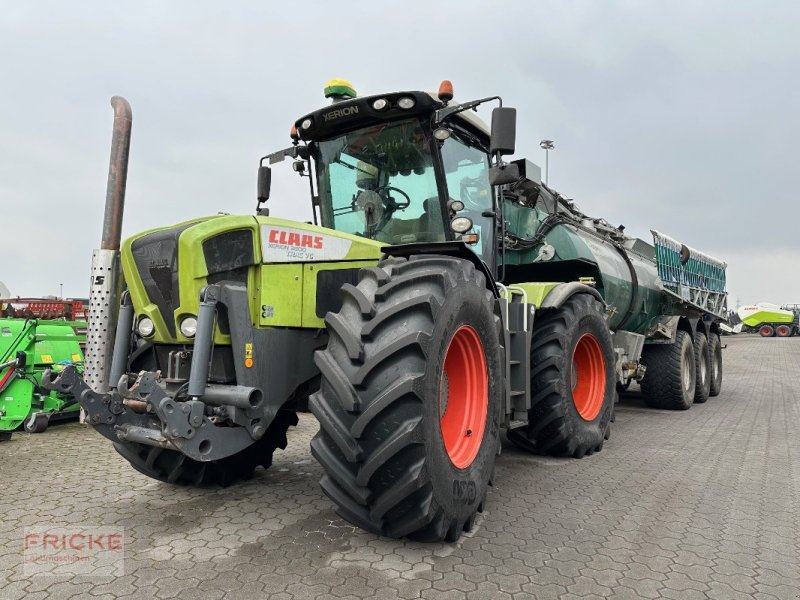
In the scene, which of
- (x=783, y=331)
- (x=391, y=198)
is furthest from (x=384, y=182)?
(x=783, y=331)

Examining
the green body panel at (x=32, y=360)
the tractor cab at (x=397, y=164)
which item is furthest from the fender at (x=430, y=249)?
the green body panel at (x=32, y=360)

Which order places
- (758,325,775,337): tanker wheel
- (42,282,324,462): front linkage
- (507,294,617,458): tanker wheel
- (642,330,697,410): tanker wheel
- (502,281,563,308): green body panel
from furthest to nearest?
(758,325,775,337): tanker wheel, (642,330,697,410): tanker wheel, (502,281,563,308): green body panel, (507,294,617,458): tanker wheel, (42,282,324,462): front linkage

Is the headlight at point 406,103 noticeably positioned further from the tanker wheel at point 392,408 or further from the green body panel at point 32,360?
the green body panel at point 32,360

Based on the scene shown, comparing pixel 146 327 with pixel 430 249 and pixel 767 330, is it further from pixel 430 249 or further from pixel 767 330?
pixel 767 330

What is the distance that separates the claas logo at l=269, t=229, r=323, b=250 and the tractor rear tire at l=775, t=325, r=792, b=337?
47.8 metres

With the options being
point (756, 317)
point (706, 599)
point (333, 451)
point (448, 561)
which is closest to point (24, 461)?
point (333, 451)

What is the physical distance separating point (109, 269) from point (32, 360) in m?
4.15

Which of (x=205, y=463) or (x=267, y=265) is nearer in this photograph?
(x=267, y=265)

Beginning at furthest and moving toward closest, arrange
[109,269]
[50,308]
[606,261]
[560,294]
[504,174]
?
[50,308] → [606,261] → [560,294] → [504,174] → [109,269]

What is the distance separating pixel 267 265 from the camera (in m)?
3.32

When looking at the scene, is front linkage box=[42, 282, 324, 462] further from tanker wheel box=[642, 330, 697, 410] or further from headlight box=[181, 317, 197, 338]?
tanker wheel box=[642, 330, 697, 410]

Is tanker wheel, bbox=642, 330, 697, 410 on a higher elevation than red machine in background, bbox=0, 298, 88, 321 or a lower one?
lower

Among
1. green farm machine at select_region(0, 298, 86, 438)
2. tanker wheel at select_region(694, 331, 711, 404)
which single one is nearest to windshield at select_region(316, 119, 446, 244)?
green farm machine at select_region(0, 298, 86, 438)

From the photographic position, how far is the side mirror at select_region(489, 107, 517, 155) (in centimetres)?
373
